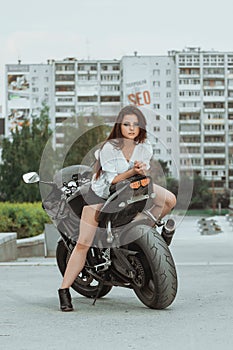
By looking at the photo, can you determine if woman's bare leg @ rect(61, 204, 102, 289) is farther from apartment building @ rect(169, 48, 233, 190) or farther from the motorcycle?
apartment building @ rect(169, 48, 233, 190)

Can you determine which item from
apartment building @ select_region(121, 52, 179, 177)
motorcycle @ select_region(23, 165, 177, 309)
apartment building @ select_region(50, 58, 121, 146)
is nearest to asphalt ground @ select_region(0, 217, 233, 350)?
motorcycle @ select_region(23, 165, 177, 309)

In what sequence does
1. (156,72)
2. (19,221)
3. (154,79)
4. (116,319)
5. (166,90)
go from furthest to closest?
(166,90), (154,79), (156,72), (19,221), (116,319)

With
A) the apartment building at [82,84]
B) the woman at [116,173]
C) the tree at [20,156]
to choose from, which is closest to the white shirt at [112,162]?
the woman at [116,173]

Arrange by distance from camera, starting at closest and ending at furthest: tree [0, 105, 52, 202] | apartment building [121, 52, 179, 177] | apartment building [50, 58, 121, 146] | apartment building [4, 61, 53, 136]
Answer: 1. tree [0, 105, 52, 202]
2. apartment building [121, 52, 179, 177]
3. apartment building [50, 58, 121, 146]
4. apartment building [4, 61, 53, 136]

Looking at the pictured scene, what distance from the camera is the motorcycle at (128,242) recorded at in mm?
6488

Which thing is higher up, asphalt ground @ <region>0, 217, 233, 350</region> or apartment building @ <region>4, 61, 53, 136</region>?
apartment building @ <region>4, 61, 53, 136</region>

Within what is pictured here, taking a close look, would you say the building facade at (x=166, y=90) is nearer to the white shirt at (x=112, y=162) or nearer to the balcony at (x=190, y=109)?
the balcony at (x=190, y=109)

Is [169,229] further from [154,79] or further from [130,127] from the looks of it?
[154,79]

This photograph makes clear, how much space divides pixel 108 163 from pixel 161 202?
550 millimetres

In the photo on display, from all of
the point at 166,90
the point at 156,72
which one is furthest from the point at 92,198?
the point at 166,90

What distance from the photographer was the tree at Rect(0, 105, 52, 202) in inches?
1332

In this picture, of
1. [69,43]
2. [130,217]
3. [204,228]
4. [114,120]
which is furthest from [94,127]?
[69,43]

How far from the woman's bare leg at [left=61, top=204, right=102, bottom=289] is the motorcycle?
5 centimetres

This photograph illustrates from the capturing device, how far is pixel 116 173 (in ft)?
21.3
